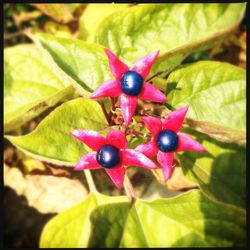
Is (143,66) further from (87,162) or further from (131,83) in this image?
(87,162)

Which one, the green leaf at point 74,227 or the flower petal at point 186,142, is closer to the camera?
→ the flower petal at point 186,142

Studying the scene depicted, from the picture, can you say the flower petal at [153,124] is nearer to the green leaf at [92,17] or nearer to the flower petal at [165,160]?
the flower petal at [165,160]

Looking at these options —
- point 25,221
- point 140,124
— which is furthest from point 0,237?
point 140,124

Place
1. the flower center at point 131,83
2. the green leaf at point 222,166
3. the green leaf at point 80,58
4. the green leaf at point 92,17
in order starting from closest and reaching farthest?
the flower center at point 131,83
the green leaf at point 80,58
the green leaf at point 222,166
the green leaf at point 92,17

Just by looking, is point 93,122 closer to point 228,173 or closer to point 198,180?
point 198,180

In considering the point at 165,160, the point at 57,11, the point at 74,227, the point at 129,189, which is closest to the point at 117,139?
the point at 165,160

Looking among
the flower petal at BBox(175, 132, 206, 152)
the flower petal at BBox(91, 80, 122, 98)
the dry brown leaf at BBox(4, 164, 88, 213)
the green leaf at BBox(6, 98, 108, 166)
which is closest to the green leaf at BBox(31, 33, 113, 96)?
the green leaf at BBox(6, 98, 108, 166)

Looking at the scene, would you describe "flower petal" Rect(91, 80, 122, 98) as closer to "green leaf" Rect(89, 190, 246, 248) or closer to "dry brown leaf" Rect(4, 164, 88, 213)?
"green leaf" Rect(89, 190, 246, 248)

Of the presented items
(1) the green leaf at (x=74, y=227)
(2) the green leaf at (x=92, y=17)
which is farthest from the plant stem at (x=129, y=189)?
(2) the green leaf at (x=92, y=17)
